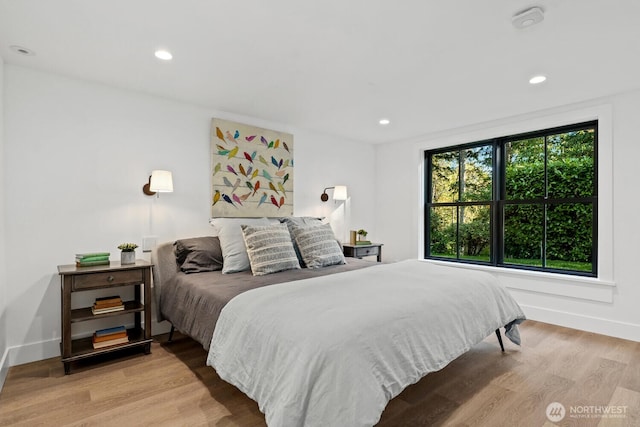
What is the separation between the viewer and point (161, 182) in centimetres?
293

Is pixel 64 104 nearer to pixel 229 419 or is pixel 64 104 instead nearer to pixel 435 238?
pixel 229 419

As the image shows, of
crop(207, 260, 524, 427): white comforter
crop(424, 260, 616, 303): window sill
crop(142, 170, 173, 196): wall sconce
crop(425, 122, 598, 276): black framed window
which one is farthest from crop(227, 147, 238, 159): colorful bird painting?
crop(424, 260, 616, 303): window sill

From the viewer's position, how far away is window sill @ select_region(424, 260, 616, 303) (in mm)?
3207

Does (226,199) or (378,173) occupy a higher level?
(378,173)

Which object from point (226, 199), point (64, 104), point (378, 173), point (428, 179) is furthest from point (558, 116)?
point (64, 104)

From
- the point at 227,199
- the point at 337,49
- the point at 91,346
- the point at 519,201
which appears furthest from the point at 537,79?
the point at 91,346

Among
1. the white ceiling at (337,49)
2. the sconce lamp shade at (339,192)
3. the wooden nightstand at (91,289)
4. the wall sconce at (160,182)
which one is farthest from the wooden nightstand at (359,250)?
the wooden nightstand at (91,289)

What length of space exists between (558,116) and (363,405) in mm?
3669

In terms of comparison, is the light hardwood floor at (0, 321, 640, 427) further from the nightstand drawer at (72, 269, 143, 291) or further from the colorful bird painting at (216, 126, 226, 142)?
the colorful bird painting at (216, 126, 226, 142)

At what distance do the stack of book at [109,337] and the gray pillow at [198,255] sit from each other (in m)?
0.66

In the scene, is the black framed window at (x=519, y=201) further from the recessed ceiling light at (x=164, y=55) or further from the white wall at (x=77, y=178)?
the recessed ceiling light at (x=164, y=55)

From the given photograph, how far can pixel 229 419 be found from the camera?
1.82 m

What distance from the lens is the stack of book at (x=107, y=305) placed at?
253 centimetres

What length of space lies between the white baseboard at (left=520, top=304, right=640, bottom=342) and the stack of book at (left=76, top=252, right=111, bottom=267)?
14.0 ft
